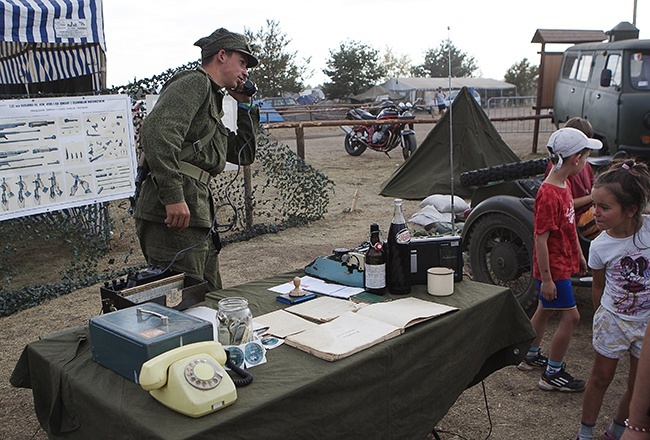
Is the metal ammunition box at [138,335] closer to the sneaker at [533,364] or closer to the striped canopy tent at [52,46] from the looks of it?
the sneaker at [533,364]

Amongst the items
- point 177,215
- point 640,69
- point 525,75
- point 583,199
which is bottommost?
point 583,199

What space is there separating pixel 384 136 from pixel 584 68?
5.16 metres

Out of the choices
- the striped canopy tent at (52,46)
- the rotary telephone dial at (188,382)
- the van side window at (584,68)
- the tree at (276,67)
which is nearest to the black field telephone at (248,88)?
the rotary telephone dial at (188,382)

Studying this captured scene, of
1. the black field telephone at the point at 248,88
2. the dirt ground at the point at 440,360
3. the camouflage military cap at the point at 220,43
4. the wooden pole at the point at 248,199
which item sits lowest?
the dirt ground at the point at 440,360

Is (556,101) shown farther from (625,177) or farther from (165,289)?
(165,289)

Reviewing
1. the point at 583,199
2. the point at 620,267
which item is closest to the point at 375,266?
the point at 620,267

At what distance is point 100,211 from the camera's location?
257 inches

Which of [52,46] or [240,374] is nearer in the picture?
[240,374]

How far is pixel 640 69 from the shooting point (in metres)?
8.49

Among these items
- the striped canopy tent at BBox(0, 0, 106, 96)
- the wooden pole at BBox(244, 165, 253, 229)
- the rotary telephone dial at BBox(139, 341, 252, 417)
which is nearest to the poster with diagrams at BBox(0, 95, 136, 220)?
the striped canopy tent at BBox(0, 0, 106, 96)

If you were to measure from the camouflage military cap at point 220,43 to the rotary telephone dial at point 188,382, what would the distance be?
72.4 inches

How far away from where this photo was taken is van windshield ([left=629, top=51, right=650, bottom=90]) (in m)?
8.42

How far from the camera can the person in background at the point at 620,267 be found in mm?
2545

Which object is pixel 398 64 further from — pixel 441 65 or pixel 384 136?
pixel 384 136
